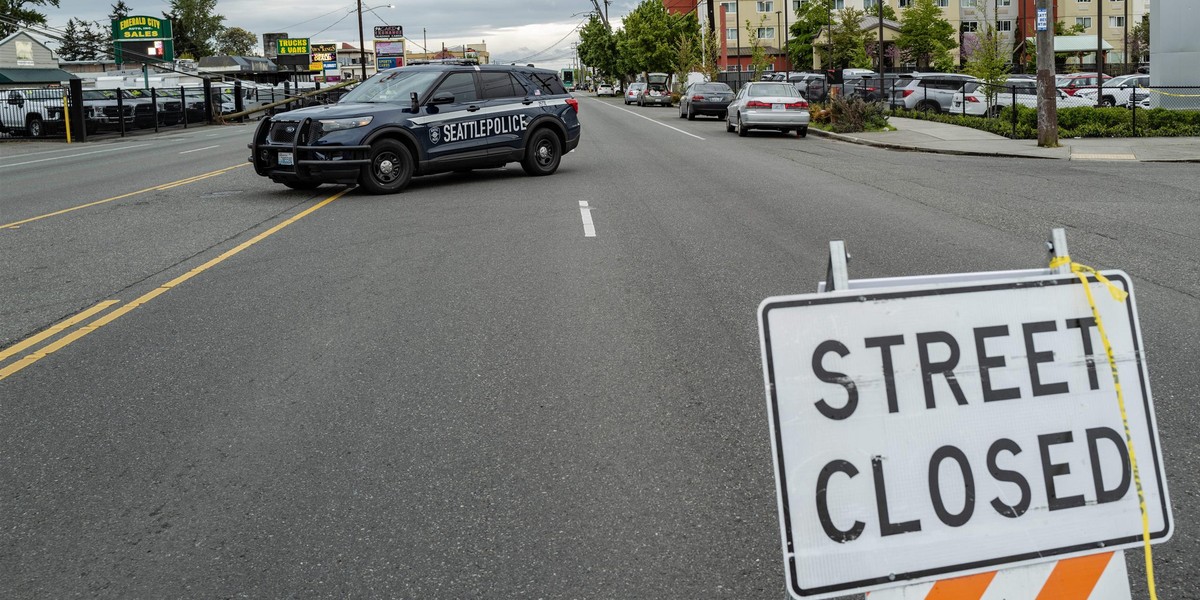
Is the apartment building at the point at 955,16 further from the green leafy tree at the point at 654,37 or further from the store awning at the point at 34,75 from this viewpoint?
the store awning at the point at 34,75

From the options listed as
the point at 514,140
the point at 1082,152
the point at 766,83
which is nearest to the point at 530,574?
the point at 514,140

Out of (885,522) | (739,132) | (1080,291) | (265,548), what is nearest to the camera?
(885,522)

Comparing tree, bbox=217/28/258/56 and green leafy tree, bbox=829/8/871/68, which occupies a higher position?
tree, bbox=217/28/258/56

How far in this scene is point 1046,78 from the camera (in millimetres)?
22625

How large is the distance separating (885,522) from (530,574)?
4.70ft

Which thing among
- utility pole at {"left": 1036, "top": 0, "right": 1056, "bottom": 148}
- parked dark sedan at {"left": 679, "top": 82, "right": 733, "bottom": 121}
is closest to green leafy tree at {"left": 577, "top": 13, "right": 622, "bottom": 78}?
parked dark sedan at {"left": 679, "top": 82, "right": 733, "bottom": 121}

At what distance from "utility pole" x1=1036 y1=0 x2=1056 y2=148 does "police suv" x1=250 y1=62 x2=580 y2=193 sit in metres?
10.2

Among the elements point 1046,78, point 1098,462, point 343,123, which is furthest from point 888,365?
point 1046,78

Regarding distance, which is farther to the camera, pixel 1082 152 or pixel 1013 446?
pixel 1082 152

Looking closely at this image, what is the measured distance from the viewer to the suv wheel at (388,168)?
15359mm

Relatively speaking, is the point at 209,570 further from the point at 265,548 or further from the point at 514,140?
the point at 514,140

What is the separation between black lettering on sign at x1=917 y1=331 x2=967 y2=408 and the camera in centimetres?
270

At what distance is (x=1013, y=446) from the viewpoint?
272 cm

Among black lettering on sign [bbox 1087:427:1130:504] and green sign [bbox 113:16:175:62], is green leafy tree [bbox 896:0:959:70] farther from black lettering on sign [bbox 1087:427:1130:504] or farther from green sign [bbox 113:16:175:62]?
black lettering on sign [bbox 1087:427:1130:504]
